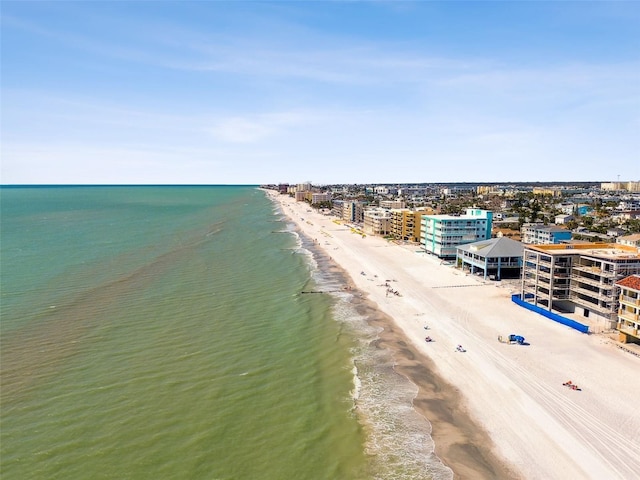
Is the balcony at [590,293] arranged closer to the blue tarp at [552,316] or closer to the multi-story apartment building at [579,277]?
the multi-story apartment building at [579,277]

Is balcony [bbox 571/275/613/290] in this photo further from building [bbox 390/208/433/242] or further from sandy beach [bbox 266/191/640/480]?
building [bbox 390/208/433/242]

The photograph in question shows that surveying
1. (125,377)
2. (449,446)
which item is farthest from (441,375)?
(125,377)

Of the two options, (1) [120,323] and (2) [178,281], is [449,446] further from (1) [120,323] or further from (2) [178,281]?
(2) [178,281]

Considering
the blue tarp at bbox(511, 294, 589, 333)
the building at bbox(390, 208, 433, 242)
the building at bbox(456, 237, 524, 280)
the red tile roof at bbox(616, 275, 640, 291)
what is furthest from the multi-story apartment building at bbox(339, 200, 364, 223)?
the red tile roof at bbox(616, 275, 640, 291)

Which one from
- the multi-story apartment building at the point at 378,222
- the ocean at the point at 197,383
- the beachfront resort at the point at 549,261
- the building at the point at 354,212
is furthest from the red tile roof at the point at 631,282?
the building at the point at 354,212

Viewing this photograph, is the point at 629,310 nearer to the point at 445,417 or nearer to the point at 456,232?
the point at 445,417

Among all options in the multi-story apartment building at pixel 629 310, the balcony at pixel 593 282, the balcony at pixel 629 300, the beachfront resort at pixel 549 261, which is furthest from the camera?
the balcony at pixel 593 282
